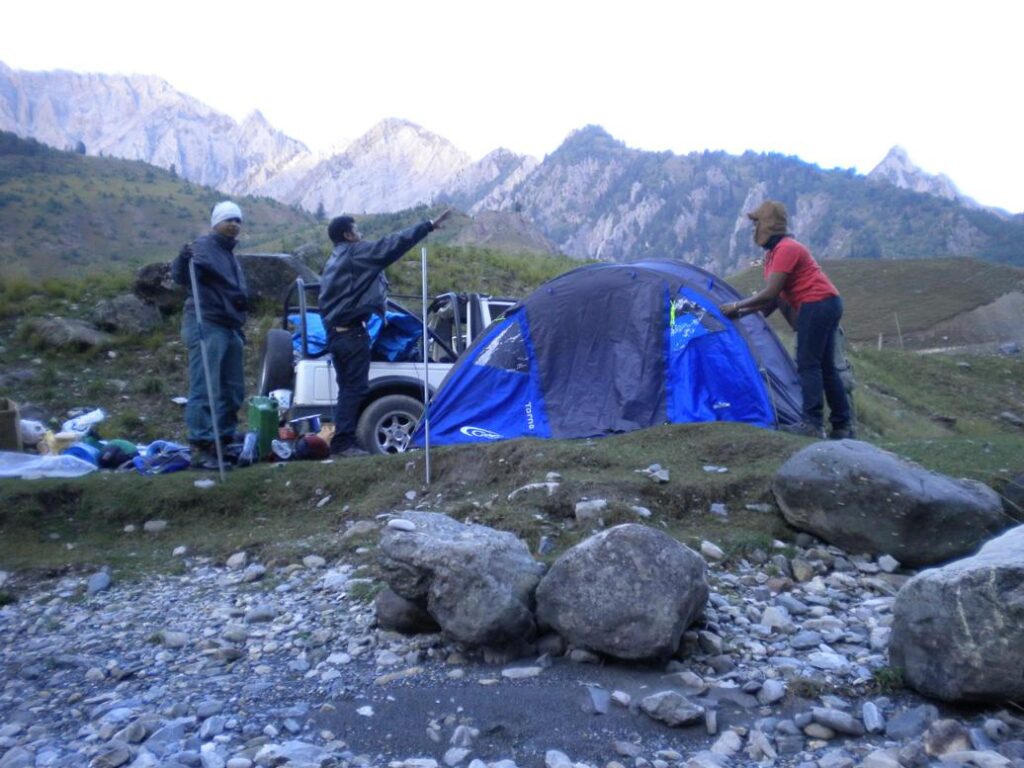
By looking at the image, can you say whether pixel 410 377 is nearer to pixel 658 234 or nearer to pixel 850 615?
pixel 850 615

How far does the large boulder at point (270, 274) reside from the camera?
50.0 ft

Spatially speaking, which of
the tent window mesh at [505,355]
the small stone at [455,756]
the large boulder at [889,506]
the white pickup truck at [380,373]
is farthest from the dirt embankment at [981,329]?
the small stone at [455,756]

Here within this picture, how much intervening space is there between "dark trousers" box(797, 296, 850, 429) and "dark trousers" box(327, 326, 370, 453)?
148 inches

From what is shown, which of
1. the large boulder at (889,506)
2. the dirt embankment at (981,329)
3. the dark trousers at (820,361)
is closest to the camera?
the large boulder at (889,506)

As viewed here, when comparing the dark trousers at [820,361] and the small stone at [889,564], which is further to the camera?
the dark trousers at [820,361]

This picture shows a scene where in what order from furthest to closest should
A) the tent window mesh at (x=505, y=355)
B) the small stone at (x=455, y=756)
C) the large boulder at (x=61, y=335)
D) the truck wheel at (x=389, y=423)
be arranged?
the large boulder at (x=61, y=335), the truck wheel at (x=389, y=423), the tent window mesh at (x=505, y=355), the small stone at (x=455, y=756)

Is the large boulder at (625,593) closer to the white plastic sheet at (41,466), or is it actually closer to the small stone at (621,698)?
the small stone at (621,698)

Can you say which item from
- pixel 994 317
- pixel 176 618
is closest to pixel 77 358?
pixel 176 618

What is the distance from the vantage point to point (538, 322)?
8508mm

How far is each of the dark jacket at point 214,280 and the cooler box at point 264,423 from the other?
0.79 m

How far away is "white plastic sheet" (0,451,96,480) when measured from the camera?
7074 mm

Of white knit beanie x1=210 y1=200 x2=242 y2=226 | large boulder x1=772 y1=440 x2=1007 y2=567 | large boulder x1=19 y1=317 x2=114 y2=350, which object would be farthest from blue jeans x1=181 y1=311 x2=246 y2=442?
large boulder x1=19 y1=317 x2=114 y2=350

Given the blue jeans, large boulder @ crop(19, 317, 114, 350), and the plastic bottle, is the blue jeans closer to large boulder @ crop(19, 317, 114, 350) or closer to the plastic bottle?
the plastic bottle

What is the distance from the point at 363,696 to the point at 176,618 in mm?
1670
